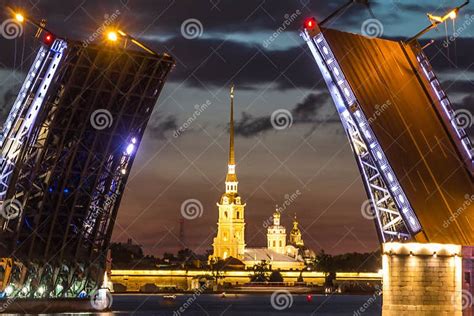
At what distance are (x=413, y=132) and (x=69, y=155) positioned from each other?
16.0m

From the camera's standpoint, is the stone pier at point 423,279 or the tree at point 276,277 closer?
the stone pier at point 423,279

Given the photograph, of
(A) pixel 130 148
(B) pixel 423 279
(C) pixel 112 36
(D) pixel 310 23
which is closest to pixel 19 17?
(C) pixel 112 36

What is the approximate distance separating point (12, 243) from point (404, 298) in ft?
66.3

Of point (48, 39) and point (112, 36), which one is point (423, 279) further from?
point (48, 39)

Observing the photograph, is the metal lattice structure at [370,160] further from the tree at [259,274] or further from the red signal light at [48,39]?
the tree at [259,274]

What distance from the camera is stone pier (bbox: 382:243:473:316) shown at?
1609 inches

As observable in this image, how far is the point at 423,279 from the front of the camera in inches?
1612

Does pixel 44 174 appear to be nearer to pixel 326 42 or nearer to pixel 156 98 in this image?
pixel 156 98

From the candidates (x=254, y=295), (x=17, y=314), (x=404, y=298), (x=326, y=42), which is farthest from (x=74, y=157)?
(x=254, y=295)

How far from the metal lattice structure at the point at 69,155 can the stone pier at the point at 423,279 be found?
14856 mm

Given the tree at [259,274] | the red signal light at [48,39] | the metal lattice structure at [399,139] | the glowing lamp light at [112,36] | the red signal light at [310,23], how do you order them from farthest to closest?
the tree at [259,274] → the glowing lamp light at [112,36] → the red signal light at [48,39] → the red signal light at [310,23] → the metal lattice structure at [399,139]

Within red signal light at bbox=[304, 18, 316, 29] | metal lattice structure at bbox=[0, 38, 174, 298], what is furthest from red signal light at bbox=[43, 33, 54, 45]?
red signal light at bbox=[304, 18, 316, 29]

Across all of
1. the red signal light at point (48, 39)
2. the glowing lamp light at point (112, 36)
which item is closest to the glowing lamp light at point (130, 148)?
the glowing lamp light at point (112, 36)

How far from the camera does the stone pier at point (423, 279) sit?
1609 inches
